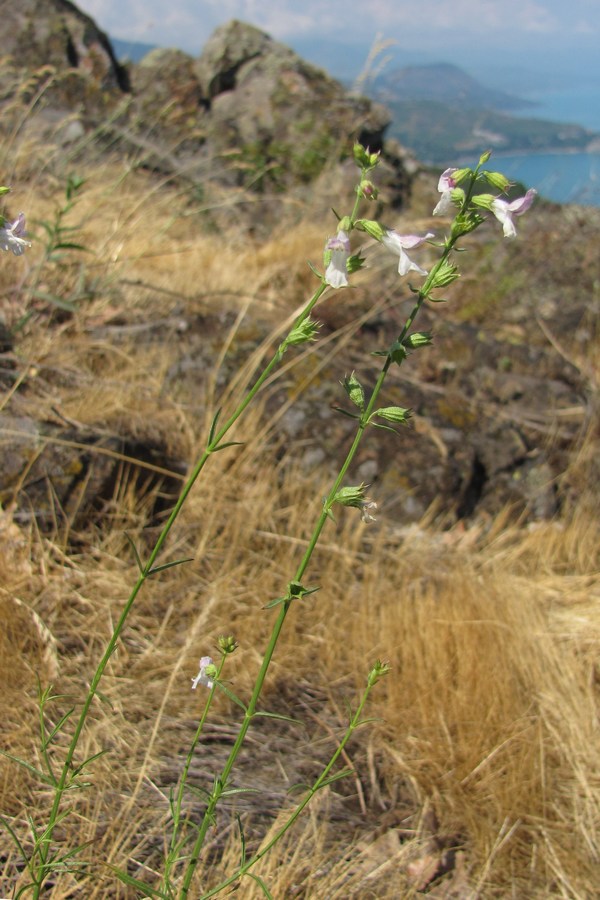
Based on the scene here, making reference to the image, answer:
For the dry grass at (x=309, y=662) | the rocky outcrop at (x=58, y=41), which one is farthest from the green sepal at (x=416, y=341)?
the rocky outcrop at (x=58, y=41)

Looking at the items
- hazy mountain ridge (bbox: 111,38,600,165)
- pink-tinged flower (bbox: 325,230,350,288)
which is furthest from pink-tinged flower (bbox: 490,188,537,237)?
hazy mountain ridge (bbox: 111,38,600,165)

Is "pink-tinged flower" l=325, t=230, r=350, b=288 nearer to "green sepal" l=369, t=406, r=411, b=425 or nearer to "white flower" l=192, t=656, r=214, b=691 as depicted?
"green sepal" l=369, t=406, r=411, b=425

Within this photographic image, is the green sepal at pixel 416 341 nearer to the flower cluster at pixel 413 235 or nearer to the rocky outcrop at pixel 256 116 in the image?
the flower cluster at pixel 413 235

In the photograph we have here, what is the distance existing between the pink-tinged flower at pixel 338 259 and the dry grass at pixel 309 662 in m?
0.92

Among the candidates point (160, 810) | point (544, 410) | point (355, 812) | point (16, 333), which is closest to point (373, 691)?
point (355, 812)

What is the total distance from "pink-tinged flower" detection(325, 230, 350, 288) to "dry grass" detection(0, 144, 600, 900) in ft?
3.02

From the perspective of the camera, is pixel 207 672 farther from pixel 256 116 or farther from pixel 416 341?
pixel 256 116

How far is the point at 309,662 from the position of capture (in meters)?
2.21

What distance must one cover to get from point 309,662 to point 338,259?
152 centimetres

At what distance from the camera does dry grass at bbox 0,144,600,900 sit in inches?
62.7

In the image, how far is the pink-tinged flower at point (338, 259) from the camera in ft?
3.12

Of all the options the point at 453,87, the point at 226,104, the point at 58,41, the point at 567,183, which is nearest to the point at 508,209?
the point at 567,183

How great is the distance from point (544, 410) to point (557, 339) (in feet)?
3.66

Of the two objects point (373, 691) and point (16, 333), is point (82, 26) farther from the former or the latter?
point (373, 691)
